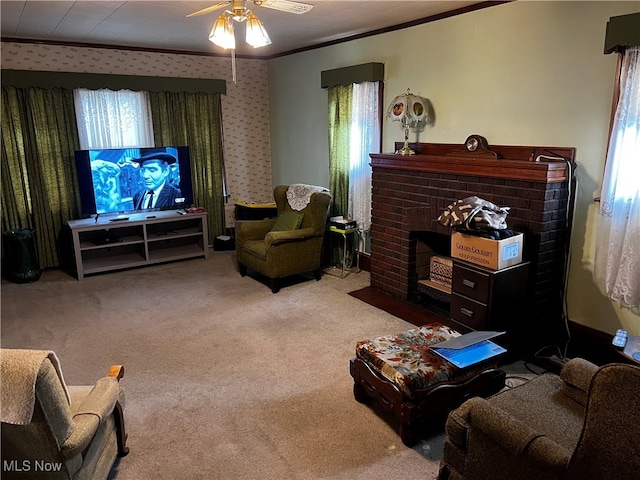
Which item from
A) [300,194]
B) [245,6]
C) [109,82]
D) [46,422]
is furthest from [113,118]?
[46,422]

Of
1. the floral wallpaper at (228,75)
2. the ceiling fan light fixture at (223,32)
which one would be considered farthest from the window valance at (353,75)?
the ceiling fan light fixture at (223,32)

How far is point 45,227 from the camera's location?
500cm

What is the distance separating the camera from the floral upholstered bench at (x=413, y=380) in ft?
7.34

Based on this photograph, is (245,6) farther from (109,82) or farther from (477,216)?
(109,82)

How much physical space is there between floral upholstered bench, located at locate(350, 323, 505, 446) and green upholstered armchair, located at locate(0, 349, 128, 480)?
126 centimetres

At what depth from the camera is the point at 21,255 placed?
4.63 meters

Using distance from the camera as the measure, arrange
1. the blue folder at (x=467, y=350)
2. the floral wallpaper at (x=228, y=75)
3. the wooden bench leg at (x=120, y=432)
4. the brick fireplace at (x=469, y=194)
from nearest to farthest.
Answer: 1. the wooden bench leg at (x=120, y=432)
2. the blue folder at (x=467, y=350)
3. the brick fireplace at (x=469, y=194)
4. the floral wallpaper at (x=228, y=75)

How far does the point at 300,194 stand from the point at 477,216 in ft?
7.39

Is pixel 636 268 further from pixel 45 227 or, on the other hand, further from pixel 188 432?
pixel 45 227

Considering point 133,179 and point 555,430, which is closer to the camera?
point 555,430

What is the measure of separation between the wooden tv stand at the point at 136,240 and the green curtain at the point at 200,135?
1.13 ft

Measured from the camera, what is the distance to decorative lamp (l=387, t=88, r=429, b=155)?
13.0ft

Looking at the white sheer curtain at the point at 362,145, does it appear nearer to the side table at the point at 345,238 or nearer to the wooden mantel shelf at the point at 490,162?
the side table at the point at 345,238

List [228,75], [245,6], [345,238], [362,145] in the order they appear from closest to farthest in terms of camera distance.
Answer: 1. [245,6]
2. [362,145]
3. [345,238]
4. [228,75]
